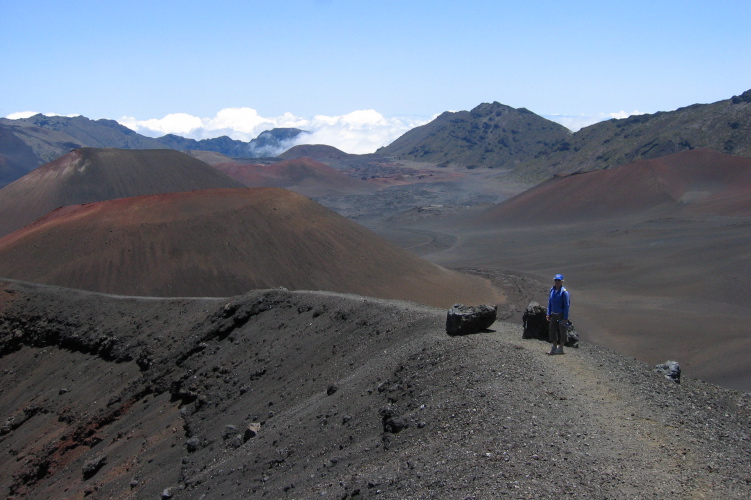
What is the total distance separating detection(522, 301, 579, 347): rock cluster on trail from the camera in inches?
444

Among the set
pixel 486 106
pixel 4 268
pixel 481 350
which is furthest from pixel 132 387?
pixel 486 106

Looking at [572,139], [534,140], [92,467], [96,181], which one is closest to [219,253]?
[92,467]

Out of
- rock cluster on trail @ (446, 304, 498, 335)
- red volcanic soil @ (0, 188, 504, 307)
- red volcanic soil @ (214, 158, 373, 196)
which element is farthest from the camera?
red volcanic soil @ (214, 158, 373, 196)

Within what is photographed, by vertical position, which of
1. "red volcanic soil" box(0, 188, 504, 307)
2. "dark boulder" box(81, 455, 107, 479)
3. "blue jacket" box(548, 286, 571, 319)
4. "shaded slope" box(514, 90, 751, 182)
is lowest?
"dark boulder" box(81, 455, 107, 479)

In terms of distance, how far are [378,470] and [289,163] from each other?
116m

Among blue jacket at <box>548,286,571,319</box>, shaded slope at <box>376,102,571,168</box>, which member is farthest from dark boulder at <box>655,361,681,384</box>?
shaded slope at <box>376,102,571,168</box>

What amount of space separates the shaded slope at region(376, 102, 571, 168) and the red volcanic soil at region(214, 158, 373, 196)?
157 feet

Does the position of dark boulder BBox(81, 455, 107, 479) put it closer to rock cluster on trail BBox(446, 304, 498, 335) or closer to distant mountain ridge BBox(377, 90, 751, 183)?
rock cluster on trail BBox(446, 304, 498, 335)

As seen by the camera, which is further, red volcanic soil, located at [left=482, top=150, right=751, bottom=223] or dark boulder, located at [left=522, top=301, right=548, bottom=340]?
red volcanic soil, located at [left=482, top=150, right=751, bottom=223]

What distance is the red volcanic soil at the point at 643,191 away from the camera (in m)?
57.8

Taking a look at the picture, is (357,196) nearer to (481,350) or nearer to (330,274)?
(330,274)

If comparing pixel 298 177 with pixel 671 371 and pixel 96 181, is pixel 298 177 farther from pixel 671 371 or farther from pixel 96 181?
pixel 671 371

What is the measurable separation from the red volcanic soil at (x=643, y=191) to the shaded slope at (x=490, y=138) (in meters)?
81.4

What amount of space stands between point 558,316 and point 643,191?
55.4m
